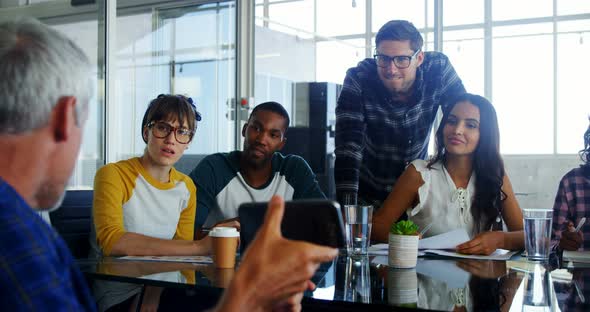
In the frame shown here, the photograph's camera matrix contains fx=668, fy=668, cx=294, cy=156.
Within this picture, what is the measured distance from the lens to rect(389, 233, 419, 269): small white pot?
1741mm

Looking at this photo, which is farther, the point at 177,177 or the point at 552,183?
the point at 552,183

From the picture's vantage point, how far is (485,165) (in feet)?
8.44

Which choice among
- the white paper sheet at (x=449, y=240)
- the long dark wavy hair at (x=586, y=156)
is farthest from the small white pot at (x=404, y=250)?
the long dark wavy hair at (x=586, y=156)

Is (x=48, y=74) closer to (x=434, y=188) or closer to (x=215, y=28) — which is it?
(x=434, y=188)

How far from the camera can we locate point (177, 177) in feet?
8.10

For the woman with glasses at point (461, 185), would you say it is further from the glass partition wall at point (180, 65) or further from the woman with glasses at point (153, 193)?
the glass partition wall at point (180, 65)

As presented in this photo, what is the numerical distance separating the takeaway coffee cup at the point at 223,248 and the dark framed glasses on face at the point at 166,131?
0.62m

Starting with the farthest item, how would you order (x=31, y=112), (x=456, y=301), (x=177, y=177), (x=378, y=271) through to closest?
(x=177, y=177) < (x=378, y=271) < (x=456, y=301) < (x=31, y=112)

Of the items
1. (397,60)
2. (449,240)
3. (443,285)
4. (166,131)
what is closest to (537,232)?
(449,240)

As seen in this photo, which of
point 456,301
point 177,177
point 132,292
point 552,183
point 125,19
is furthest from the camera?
point 552,183

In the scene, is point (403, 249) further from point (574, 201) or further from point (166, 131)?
point (574, 201)

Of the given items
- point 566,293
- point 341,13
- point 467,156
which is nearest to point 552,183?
point 341,13

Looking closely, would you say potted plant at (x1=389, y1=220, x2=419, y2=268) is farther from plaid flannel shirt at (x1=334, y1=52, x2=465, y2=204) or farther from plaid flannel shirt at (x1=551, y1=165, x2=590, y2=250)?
plaid flannel shirt at (x1=551, y1=165, x2=590, y2=250)

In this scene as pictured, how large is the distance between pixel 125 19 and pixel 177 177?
2019 mm
